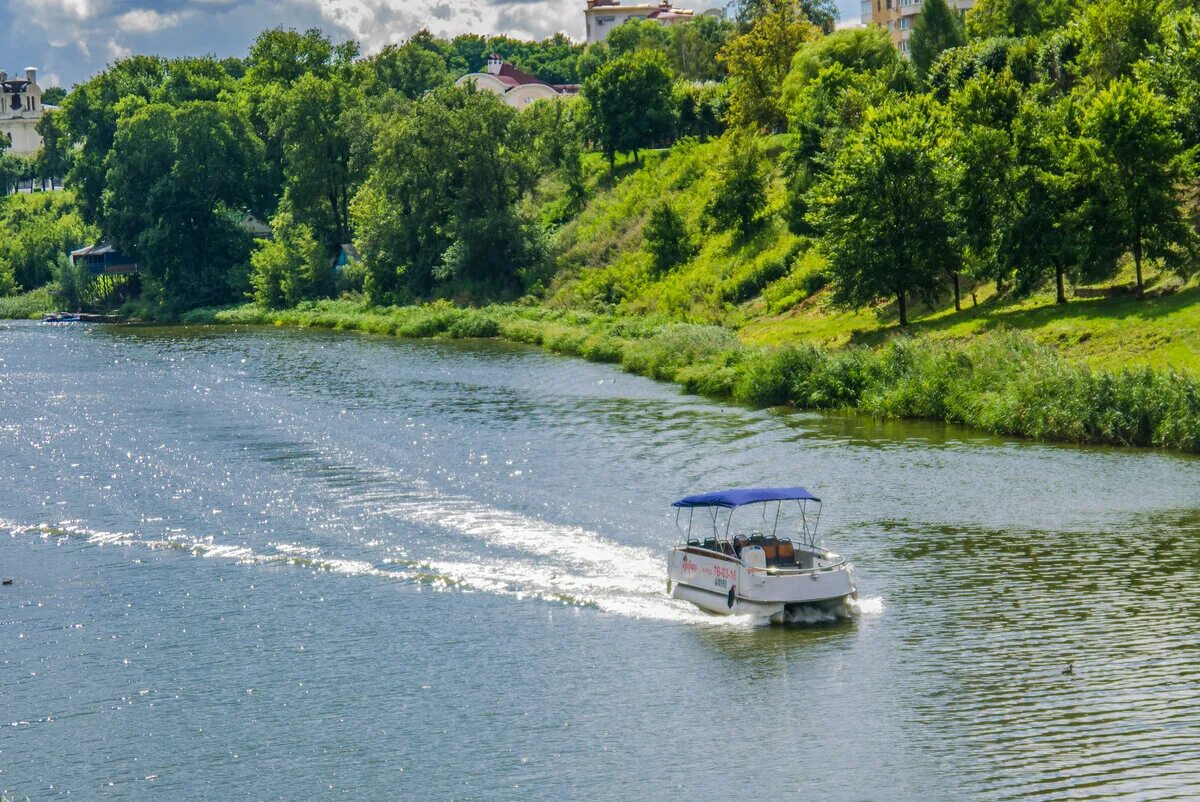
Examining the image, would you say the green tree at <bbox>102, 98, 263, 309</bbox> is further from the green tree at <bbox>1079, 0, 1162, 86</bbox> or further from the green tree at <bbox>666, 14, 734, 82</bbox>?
the green tree at <bbox>1079, 0, 1162, 86</bbox>

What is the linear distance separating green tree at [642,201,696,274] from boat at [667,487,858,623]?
227ft

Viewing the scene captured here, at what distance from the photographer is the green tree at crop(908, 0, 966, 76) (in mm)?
115750

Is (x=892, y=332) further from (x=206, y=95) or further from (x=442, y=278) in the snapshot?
(x=206, y=95)

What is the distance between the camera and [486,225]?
123750 mm

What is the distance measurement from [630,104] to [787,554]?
102 metres

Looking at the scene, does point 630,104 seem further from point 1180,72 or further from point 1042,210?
point 1042,210

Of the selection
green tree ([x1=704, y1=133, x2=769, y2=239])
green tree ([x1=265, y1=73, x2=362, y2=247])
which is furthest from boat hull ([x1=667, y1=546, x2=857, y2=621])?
green tree ([x1=265, y1=73, x2=362, y2=247])

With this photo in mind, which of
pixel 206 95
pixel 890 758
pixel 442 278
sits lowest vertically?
pixel 890 758

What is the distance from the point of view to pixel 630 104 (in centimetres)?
13950

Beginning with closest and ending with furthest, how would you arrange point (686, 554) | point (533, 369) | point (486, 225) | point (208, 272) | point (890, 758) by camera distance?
point (890, 758) < point (686, 554) < point (533, 369) < point (486, 225) < point (208, 272)

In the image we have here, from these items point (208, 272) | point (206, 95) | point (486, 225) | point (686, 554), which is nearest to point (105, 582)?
point (686, 554)

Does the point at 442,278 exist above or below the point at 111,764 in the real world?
above

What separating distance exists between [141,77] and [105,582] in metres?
141

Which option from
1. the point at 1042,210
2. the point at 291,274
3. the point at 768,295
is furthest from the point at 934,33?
the point at 291,274
